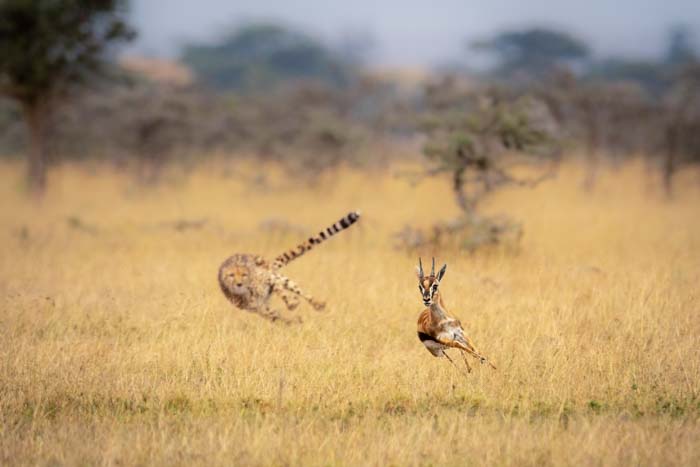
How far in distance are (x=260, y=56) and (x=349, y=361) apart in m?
64.8

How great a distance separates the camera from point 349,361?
6.25 metres

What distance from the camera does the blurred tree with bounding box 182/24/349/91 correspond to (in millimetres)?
65438

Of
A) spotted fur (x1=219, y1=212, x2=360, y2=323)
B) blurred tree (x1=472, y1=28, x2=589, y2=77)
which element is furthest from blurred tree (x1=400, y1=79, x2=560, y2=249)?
blurred tree (x1=472, y1=28, x2=589, y2=77)

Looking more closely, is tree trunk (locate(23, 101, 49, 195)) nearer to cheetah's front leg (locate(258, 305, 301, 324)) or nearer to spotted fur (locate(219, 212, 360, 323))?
spotted fur (locate(219, 212, 360, 323))

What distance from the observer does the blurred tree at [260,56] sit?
65.4 meters

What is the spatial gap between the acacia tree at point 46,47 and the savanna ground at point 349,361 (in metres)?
7.27

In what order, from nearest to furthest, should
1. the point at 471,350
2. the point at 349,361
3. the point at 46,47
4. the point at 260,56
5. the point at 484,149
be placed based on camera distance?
the point at 471,350 < the point at 349,361 < the point at 484,149 < the point at 46,47 < the point at 260,56

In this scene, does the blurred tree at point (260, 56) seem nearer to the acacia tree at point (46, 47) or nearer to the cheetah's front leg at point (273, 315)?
the acacia tree at point (46, 47)

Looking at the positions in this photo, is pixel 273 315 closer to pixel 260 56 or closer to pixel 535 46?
pixel 535 46

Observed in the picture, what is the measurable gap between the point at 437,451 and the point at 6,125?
30846 mm

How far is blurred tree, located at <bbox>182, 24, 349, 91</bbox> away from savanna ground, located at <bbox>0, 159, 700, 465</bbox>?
54.8m

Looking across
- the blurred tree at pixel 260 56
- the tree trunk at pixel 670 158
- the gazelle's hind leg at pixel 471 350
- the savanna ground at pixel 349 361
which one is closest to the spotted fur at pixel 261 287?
the savanna ground at pixel 349 361

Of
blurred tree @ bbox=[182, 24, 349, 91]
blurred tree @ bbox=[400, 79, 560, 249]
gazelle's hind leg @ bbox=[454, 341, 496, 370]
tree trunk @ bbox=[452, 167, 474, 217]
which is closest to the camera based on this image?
gazelle's hind leg @ bbox=[454, 341, 496, 370]

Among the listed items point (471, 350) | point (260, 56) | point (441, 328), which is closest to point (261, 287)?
point (441, 328)
